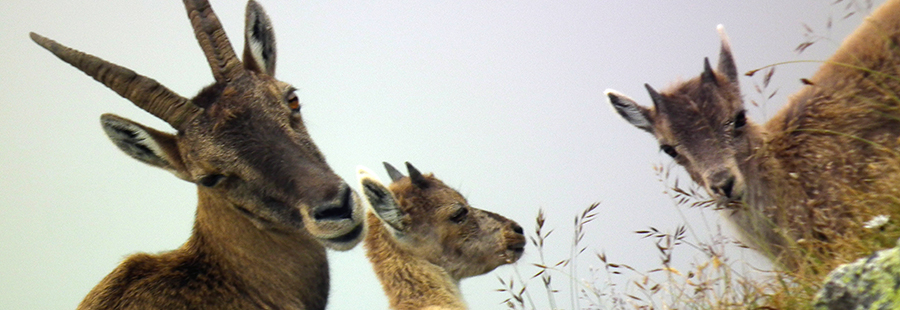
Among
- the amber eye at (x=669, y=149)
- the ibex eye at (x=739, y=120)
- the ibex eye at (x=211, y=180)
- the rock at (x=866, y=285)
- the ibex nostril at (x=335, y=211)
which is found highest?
the ibex eye at (x=211, y=180)

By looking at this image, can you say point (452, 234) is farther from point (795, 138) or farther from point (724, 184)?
point (795, 138)

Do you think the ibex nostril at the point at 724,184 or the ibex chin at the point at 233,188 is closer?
the ibex chin at the point at 233,188

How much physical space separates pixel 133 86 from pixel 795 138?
4.82 m

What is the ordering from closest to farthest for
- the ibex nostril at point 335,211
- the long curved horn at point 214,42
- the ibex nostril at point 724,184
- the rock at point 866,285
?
the rock at point 866,285 → the ibex nostril at point 335,211 → the long curved horn at point 214,42 → the ibex nostril at point 724,184

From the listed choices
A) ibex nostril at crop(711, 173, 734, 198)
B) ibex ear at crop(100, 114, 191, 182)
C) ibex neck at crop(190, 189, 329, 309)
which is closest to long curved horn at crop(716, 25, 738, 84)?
ibex nostril at crop(711, 173, 734, 198)

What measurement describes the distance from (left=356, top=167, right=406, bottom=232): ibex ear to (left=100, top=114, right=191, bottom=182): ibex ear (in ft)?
4.79

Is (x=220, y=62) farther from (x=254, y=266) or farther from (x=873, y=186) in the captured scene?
(x=873, y=186)

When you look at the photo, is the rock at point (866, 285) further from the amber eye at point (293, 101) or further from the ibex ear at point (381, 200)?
the ibex ear at point (381, 200)

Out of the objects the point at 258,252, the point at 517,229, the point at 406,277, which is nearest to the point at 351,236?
the point at 258,252

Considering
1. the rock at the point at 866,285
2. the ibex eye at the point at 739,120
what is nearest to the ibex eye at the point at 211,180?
the rock at the point at 866,285

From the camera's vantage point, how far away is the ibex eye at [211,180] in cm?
441

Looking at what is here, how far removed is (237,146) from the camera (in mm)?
4312

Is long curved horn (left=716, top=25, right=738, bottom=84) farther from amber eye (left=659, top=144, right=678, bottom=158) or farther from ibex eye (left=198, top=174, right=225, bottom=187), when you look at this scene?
ibex eye (left=198, top=174, right=225, bottom=187)

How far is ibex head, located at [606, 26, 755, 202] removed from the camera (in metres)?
5.61
